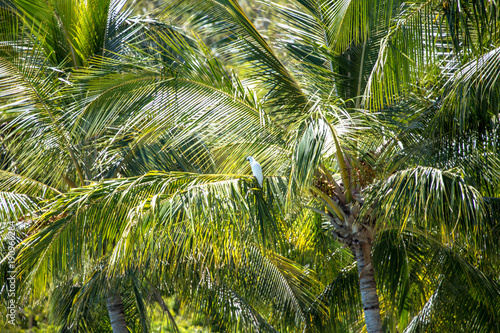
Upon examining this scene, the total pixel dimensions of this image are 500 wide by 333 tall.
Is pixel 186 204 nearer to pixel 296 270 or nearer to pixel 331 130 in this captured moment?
pixel 331 130

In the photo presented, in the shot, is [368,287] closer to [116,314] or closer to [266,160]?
[266,160]

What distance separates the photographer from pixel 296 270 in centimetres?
676

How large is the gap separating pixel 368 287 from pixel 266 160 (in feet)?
6.28

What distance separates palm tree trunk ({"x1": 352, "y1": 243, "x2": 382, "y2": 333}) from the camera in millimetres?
5672

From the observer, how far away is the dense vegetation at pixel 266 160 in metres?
4.48

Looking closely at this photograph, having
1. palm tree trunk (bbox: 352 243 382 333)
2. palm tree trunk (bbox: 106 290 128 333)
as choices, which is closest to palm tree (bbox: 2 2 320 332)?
palm tree trunk (bbox: 106 290 128 333)

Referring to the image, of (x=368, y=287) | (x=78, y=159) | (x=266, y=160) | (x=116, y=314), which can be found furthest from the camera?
(x=116, y=314)

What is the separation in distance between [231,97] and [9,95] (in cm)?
290

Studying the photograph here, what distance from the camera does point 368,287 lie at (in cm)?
571

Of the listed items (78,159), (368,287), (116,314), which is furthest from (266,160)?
(116,314)

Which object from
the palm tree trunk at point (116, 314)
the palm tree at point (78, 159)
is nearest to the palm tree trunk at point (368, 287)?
the palm tree at point (78, 159)

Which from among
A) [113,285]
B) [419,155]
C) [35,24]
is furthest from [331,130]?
[35,24]

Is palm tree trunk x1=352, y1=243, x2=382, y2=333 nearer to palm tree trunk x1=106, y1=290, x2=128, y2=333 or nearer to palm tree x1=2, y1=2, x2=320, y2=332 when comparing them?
palm tree x1=2, y1=2, x2=320, y2=332

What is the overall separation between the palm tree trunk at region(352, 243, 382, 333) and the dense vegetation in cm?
3
